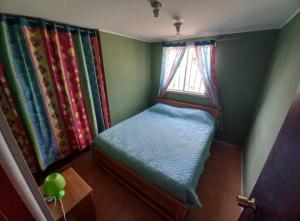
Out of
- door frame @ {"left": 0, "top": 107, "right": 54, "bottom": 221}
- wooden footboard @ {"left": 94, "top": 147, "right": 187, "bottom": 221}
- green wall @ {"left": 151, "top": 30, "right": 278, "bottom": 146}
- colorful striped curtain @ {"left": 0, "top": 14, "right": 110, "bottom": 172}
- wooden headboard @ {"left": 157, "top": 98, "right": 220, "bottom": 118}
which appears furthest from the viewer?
wooden headboard @ {"left": 157, "top": 98, "right": 220, "bottom": 118}

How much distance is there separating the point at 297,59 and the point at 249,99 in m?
1.30

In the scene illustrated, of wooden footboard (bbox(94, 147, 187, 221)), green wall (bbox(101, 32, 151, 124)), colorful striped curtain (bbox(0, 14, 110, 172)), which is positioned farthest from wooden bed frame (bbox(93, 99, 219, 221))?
green wall (bbox(101, 32, 151, 124))

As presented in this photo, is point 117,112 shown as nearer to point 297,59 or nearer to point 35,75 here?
point 35,75

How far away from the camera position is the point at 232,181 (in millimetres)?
1849

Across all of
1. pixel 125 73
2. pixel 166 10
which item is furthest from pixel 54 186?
pixel 125 73

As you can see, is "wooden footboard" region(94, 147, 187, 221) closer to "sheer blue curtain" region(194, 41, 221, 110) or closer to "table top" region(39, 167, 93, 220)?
"table top" region(39, 167, 93, 220)

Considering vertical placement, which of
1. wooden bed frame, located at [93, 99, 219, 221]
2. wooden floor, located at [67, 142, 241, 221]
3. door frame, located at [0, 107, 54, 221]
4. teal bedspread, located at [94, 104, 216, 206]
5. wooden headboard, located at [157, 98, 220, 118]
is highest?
door frame, located at [0, 107, 54, 221]

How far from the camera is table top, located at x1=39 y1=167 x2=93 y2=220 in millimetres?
1058

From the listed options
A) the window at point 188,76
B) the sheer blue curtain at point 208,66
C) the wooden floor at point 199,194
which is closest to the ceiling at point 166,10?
the sheer blue curtain at point 208,66

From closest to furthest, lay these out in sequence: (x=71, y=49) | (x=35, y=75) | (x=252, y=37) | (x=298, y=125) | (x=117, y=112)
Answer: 1. (x=298, y=125)
2. (x=35, y=75)
3. (x=71, y=49)
4. (x=252, y=37)
5. (x=117, y=112)

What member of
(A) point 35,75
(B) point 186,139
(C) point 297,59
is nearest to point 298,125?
(C) point 297,59

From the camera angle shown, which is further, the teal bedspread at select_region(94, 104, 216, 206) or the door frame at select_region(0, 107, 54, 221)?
the teal bedspread at select_region(94, 104, 216, 206)

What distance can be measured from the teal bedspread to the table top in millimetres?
494

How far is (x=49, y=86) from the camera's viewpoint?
5.73 feet
